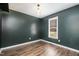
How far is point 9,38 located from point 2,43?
0.83 feet

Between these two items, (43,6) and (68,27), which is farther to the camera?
(68,27)

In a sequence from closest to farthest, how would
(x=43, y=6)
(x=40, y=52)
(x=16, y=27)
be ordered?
(x=40, y=52), (x=43, y=6), (x=16, y=27)

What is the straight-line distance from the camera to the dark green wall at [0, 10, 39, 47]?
6.40 ft

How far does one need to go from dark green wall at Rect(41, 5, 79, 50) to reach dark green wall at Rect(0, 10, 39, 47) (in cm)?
63

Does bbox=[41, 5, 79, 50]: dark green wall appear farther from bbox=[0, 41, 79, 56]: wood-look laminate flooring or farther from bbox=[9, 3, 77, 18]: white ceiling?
bbox=[0, 41, 79, 56]: wood-look laminate flooring

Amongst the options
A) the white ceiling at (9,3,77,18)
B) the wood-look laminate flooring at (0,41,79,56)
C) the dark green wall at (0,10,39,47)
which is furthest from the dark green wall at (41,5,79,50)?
the dark green wall at (0,10,39,47)

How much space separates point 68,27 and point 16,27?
1.74m

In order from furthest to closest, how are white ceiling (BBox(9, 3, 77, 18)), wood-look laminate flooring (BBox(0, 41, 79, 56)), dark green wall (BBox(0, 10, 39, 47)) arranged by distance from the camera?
dark green wall (BBox(0, 10, 39, 47)) < white ceiling (BBox(9, 3, 77, 18)) < wood-look laminate flooring (BBox(0, 41, 79, 56))

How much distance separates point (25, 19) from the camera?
233cm

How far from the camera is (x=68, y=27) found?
1.85 meters

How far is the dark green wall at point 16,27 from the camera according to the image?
1.95 meters

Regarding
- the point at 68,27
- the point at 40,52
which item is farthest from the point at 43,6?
the point at 40,52

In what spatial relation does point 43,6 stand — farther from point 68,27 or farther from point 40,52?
point 40,52

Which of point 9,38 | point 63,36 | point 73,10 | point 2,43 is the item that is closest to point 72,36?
point 63,36
